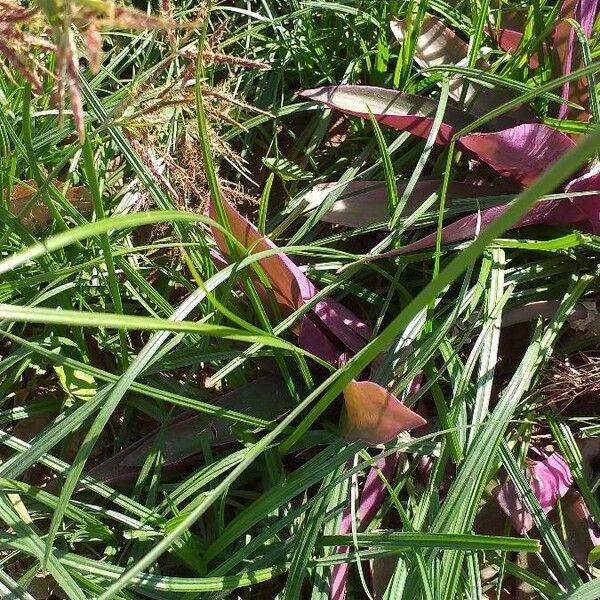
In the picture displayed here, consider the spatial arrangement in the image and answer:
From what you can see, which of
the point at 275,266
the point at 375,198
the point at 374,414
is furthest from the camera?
the point at 375,198

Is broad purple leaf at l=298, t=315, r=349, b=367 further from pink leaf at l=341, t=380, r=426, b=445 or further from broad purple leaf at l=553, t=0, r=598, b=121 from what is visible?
broad purple leaf at l=553, t=0, r=598, b=121

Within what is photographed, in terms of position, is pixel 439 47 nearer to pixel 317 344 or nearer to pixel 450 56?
pixel 450 56

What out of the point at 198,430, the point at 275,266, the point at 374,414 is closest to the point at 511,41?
the point at 275,266

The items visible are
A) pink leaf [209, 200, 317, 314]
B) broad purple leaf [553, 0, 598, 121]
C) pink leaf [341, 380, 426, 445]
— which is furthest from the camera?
broad purple leaf [553, 0, 598, 121]

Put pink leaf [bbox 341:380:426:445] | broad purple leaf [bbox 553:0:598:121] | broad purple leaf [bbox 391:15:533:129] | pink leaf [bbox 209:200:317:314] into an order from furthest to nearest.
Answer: broad purple leaf [bbox 391:15:533:129] < broad purple leaf [bbox 553:0:598:121] < pink leaf [bbox 209:200:317:314] < pink leaf [bbox 341:380:426:445]

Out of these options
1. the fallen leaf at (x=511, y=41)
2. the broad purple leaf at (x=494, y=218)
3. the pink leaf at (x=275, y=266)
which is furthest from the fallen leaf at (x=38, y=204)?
the fallen leaf at (x=511, y=41)

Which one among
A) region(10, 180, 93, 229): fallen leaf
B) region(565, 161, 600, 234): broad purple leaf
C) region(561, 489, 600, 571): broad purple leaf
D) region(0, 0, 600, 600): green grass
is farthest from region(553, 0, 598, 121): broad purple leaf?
region(10, 180, 93, 229): fallen leaf
